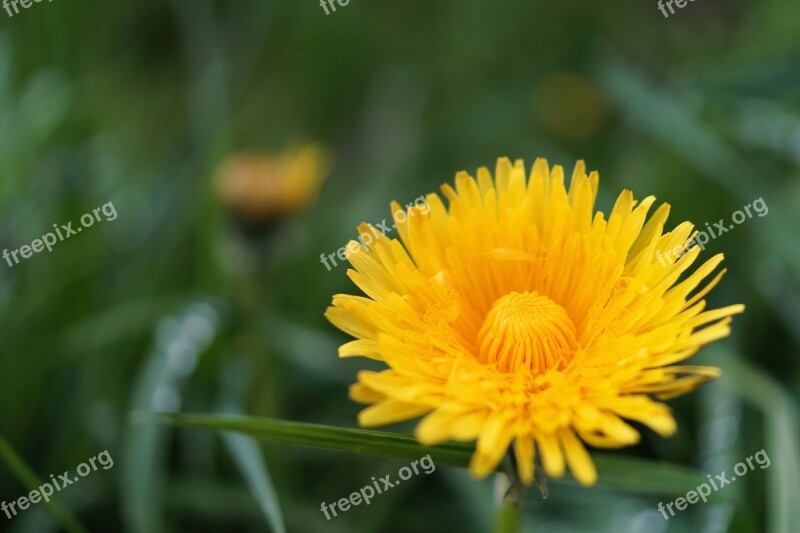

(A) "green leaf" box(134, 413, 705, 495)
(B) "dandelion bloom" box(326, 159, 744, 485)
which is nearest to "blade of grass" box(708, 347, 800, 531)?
(B) "dandelion bloom" box(326, 159, 744, 485)

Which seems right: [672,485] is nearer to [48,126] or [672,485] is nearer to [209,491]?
[209,491]

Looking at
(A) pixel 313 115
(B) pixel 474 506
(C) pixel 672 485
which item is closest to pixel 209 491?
(B) pixel 474 506

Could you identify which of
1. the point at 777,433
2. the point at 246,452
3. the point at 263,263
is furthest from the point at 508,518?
the point at 263,263

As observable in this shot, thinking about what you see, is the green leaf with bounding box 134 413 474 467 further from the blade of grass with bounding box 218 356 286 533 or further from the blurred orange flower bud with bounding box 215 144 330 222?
the blurred orange flower bud with bounding box 215 144 330 222

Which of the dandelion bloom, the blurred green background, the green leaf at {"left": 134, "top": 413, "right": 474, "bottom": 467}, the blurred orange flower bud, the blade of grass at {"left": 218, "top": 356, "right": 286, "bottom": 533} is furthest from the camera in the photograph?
the blurred orange flower bud

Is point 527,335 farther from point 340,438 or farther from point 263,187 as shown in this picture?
point 263,187

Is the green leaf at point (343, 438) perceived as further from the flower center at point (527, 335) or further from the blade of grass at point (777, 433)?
the blade of grass at point (777, 433)

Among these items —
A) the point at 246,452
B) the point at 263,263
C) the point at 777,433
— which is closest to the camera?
the point at 246,452
